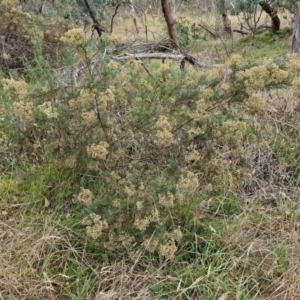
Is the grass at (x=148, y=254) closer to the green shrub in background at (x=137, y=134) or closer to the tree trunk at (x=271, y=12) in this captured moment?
the green shrub in background at (x=137, y=134)

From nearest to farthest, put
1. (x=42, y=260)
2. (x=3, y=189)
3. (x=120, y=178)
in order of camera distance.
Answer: (x=42, y=260), (x=120, y=178), (x=3, y=189)

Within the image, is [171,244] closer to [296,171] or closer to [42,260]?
[42,260]

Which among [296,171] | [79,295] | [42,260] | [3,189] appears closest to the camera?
[79,295]

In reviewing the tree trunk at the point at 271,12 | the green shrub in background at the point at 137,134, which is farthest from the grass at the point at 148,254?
the tree trunk at the point at 271,12

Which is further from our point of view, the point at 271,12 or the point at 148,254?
the point at 271,12

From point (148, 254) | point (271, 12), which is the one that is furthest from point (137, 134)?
point (271, 12)

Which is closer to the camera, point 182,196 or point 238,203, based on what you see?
point 182,196

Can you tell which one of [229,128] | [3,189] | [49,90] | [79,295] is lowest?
[79,295]

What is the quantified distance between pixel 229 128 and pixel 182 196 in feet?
1.38

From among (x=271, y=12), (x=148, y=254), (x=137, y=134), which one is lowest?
(x=148, y=254)

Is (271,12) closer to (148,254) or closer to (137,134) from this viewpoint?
(137,134)

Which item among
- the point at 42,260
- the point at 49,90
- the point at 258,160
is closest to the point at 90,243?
the point at 42,260

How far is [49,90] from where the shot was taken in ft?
6.89

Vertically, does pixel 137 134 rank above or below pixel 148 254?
above
